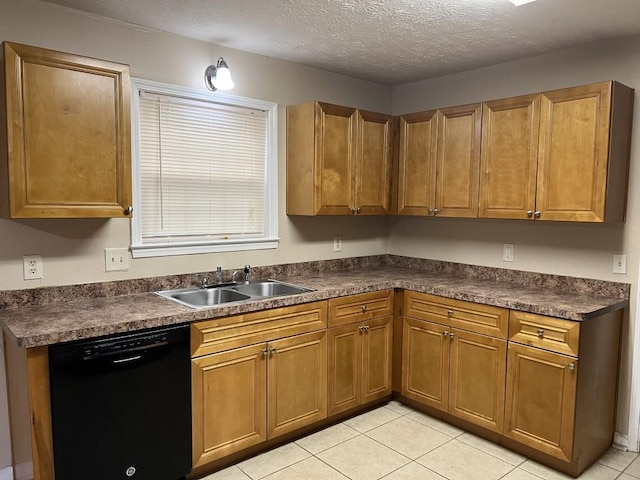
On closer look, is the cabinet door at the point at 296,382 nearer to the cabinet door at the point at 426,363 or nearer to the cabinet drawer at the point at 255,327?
the cabinet drawer at the point at 255,327

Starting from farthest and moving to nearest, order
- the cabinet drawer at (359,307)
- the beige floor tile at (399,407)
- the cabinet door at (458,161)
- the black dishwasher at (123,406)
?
the beige floor tile at (399,407) → the cabinet door at (458,161) → the cabinet drawer at (359,307) → the black dishwasher at (123,406)

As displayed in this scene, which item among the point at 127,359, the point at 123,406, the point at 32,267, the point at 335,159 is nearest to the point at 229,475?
the point at 123,406

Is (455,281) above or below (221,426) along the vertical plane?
above

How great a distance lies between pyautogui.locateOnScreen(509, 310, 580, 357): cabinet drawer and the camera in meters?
2.45

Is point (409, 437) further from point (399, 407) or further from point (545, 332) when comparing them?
point (545, 332)

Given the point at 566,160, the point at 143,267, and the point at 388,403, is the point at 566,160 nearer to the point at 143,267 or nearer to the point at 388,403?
the point at 388,403

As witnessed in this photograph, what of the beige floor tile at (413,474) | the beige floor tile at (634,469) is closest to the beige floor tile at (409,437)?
the beige floor tile at (413,474)

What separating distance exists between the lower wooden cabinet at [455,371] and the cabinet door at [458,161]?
0.85 metres

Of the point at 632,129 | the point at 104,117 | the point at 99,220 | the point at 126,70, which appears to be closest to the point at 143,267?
the point at 99,220

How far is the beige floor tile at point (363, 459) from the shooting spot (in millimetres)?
2551

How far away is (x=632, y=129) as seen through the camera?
272 centimetres

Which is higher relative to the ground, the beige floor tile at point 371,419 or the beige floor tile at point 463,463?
the beige floor tile at point 371,419

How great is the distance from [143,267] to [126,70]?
1104mm

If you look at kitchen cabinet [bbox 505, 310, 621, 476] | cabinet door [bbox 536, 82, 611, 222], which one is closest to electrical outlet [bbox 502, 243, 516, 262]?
cabinet door [bbox 536, 82, 611, 222]
